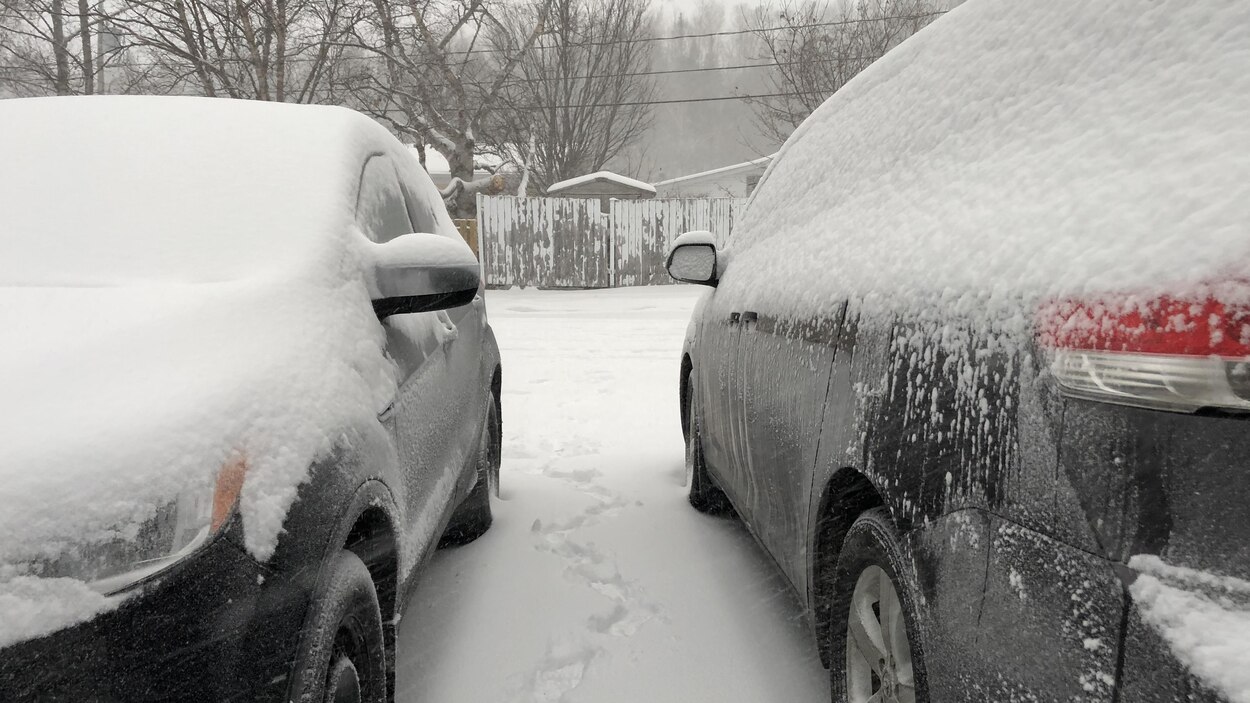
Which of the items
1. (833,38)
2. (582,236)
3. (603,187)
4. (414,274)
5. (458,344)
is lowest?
(458,344)

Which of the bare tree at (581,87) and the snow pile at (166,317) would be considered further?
the bare tree at (581,87)

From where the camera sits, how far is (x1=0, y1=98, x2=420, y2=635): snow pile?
1153 mm

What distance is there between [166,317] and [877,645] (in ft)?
5.37

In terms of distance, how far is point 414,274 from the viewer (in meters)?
2.03

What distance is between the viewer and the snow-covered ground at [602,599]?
2.44 m

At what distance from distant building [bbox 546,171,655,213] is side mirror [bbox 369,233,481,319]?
81.9 ft

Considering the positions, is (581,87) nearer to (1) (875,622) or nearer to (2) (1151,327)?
(1) (875,622)

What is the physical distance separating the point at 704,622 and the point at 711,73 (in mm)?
69970

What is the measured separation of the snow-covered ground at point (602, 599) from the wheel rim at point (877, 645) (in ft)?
1.96

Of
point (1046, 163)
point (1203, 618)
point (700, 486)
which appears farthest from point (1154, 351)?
point (700, 486)

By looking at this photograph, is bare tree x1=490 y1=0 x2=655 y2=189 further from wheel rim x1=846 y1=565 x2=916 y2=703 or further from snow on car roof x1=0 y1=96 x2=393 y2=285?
wheel rim x1=846 y1=565 x2=916 y2=703

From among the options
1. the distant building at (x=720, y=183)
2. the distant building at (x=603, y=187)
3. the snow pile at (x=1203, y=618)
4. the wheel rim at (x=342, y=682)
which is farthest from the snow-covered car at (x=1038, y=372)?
the distant building at (x=720, y=183)

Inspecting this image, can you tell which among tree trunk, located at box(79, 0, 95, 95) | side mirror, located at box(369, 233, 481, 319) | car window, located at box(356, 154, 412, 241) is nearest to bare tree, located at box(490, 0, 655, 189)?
tree trunk, located at box(79, 0, 95, 95)

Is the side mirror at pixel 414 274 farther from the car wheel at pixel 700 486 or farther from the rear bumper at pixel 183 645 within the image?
the car wheel at pixel 700 486
